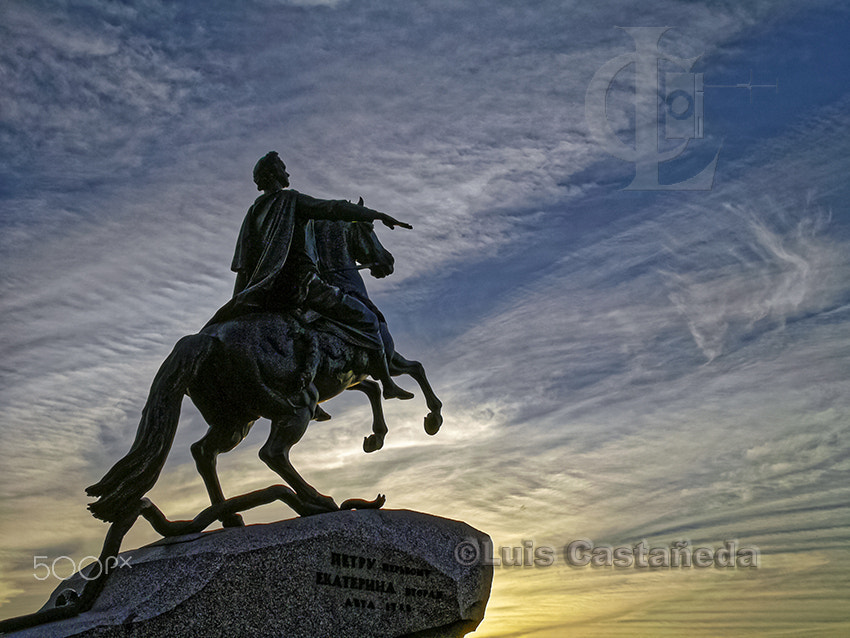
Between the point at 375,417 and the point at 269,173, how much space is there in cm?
264

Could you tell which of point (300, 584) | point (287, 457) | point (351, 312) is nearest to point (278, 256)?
point (351, 312)

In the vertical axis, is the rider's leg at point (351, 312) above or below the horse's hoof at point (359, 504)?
above

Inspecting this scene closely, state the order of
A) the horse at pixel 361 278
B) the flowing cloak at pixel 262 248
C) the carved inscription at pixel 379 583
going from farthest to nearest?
the horse at pixel 361 278 < the flowing cloak at pixel 262 248 < the carved inscription at pixel 379 583

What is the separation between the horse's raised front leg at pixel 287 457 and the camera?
7.36 metres

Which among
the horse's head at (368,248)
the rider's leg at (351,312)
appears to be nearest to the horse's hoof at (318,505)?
the rider's leg at (351,312)

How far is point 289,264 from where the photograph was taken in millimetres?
8023

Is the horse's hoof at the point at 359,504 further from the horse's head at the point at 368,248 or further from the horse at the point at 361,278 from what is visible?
the horse's head at the point at 368,248

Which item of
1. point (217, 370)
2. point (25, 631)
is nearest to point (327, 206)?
point (217, 370)

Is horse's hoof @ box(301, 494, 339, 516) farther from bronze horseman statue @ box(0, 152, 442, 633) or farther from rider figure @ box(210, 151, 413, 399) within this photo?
rider figure @ box(210, 151, 413, 399)

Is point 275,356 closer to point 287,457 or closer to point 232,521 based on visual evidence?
point 287,457

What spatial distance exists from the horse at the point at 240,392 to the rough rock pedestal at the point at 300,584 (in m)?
0.63

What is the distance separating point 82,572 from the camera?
691cm

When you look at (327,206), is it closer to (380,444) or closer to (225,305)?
(225,305)

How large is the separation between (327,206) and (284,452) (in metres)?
2.35
